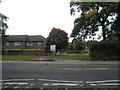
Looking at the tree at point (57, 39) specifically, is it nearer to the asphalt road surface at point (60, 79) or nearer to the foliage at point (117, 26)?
the foliage at point (117, 26)

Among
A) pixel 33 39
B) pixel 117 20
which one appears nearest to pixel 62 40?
pixel 33 39

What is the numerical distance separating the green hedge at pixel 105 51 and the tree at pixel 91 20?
4712mm

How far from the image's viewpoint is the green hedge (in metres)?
24.5

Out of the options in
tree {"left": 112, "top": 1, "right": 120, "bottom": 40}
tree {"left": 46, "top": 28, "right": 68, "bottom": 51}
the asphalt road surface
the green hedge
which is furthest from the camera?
tree {"left": 46, "top": 28, "right": 68, "bottom": 51}

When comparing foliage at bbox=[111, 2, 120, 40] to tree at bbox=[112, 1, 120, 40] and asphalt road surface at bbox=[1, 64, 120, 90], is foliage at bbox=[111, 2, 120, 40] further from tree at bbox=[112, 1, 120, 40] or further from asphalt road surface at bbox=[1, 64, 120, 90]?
asphalt road surface at bbox=[1, 64, 120, 90]

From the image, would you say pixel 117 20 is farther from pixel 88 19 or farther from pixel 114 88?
pixel 114 88

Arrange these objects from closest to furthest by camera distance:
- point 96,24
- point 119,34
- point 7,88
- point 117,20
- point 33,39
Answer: point 7,88 < point 119,34 < point 117,20 < point 96,24 < point 33,39

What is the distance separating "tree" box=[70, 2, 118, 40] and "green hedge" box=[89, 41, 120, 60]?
4712 mm

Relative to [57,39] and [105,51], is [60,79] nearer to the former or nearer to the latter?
[105,51]

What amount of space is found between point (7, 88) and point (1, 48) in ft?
133

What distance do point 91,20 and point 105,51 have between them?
757cm

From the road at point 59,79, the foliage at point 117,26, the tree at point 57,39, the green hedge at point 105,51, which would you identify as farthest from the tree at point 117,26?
the tree at point 57,39

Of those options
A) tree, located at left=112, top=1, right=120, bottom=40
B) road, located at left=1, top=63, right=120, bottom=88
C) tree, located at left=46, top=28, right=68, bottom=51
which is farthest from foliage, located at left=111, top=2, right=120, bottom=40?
tree, located at left=46, top=28, right=68, bottom=51

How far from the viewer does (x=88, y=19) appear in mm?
29250
